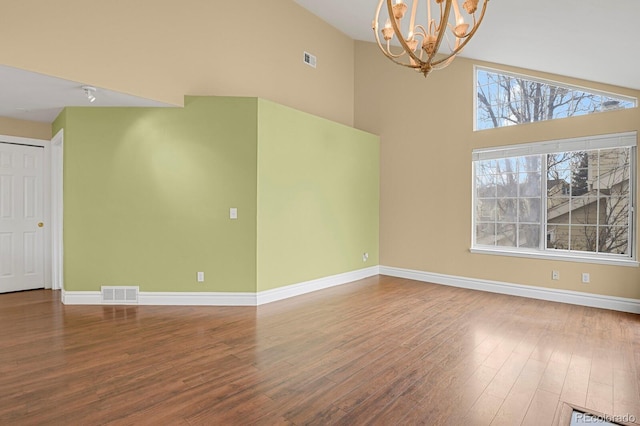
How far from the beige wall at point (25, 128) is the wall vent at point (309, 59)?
4.17 metres

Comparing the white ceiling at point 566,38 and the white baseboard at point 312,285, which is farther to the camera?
the white baseboard at point 312,285

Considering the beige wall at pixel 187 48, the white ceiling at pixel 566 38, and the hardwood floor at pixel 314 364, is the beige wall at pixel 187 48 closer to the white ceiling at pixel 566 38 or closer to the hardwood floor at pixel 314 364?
the white ceiling at pixel 566 38

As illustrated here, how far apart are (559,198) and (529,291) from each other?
4.42 ft

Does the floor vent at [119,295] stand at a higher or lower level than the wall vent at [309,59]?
lower

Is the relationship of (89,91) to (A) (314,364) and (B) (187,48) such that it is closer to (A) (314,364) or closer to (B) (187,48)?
(B) (187,48)

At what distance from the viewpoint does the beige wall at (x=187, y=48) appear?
2.99 meters

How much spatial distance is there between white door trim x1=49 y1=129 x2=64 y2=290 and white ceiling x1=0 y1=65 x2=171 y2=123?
62 cm

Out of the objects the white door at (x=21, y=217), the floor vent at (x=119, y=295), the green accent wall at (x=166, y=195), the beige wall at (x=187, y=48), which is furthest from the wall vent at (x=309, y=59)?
the floor vent at (x=119, y=295)

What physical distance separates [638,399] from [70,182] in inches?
228

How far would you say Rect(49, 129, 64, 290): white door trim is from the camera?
193 inches

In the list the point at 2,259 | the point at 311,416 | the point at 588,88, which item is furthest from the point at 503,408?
the point at 2,259

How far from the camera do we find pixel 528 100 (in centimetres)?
473

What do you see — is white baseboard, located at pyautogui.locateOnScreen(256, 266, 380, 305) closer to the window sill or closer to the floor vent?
the floor vent

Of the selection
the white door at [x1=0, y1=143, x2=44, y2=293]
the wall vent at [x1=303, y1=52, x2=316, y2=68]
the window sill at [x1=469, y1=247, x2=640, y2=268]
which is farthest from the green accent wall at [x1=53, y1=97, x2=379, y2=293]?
the window sill at [x1=469, y1=247, x2=640, y2=268]
